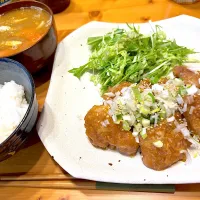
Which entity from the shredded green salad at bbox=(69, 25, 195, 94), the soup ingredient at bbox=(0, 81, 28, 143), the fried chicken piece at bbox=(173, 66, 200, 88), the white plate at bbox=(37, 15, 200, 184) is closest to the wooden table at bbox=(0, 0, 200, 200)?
the white plate at bbox=(37, 15, 200, 184)

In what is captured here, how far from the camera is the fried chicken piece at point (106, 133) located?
1491mm

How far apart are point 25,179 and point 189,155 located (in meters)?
0.88

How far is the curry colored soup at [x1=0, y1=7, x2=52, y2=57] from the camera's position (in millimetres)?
1958

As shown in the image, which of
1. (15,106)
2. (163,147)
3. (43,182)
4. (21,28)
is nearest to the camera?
(163,147)

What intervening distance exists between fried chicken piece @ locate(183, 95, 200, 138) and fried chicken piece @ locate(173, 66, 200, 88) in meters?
0.14

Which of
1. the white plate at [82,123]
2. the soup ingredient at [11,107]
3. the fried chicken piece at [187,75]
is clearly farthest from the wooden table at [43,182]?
the fried chicken piece at [187,75]

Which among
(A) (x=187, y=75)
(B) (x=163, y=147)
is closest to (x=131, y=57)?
(A) (x=187, y=75)

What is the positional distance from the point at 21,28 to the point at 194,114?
1340 mm

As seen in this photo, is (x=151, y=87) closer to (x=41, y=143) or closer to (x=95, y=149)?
(x=95, y=149)

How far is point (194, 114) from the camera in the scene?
1491 millimetres

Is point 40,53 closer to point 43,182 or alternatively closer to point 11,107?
point 11,107

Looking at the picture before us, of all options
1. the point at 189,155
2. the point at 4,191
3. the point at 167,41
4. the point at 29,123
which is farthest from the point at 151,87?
the point at 4,191

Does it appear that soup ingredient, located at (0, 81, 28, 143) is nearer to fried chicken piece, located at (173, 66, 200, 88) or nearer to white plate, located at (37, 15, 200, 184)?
white plate, located at (37, 15, 200, 184)

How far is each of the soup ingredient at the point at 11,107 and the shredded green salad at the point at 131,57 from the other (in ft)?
1.42
